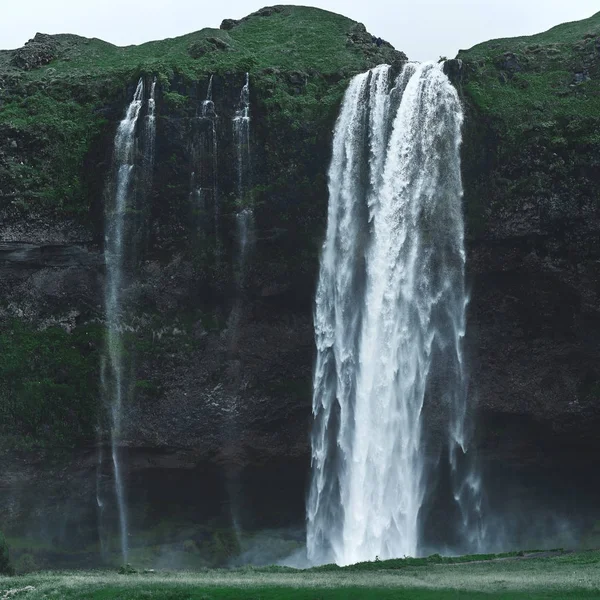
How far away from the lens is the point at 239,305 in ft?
188

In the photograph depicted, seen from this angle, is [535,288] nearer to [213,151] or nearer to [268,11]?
[213,151]

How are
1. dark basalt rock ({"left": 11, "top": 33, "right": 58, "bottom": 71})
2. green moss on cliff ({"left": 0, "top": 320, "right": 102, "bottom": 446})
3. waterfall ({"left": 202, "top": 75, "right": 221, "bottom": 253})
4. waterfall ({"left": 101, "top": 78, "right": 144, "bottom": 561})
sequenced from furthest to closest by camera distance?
1. dark basalt rock ({"left": 11, "top": 33, "right": 58, "bottom": 71})
2. waterfall ({"left": 202, "top": 75, "right": 221, "bottom": 253})
3. waterfall ({"left": 101, "top": 78, "right": 144, "bottom": 561})
4. green moss on cliff ({"left": 0, "top": 320, "right": 102, "bottom": 446})

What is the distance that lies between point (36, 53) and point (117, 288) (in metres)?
21.3

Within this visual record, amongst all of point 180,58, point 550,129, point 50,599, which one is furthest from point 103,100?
point 50,599

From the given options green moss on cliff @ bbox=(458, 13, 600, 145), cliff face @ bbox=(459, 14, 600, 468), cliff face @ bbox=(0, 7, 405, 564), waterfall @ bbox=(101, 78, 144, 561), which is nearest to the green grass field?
cliff face @ bbox=(459, 14, 600, 468)

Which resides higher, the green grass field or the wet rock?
the wet rock

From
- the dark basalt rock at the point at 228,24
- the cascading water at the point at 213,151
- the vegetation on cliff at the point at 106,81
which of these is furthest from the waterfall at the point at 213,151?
the dark basalt rock at the point at 228,24

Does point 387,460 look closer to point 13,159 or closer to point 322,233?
point 322,233

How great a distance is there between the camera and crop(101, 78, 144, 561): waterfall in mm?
57125

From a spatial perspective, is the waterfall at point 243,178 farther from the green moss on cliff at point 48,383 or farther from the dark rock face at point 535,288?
the dark rock face at point 535,288

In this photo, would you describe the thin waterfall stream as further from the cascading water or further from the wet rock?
the wet rock

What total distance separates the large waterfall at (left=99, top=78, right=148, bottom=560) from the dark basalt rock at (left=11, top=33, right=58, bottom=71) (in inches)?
569

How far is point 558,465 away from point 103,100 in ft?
108

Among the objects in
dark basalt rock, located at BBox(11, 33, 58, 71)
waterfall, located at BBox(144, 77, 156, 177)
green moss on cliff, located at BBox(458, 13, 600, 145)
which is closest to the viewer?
green moss on cliff, located at BBox(458, 13, 600, 145)
